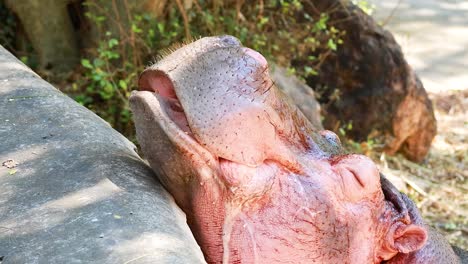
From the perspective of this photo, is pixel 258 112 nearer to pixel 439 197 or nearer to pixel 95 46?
pixel 95 46

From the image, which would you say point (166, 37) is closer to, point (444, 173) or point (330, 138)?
point (330, 138)

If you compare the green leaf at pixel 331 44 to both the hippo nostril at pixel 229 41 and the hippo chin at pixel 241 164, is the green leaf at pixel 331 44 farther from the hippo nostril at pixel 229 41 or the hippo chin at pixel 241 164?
the hippo nostril at pixel 229 41

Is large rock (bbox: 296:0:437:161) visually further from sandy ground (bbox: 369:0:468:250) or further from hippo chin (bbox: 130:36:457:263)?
hippo chin (bbox: 130:36:457:263)

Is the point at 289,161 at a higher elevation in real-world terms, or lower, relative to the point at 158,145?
lower

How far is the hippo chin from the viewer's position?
1818 millimetres

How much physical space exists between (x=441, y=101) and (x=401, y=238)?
237 inches

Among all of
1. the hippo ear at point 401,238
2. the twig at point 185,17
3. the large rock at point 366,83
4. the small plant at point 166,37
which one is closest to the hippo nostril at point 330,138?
the hippo ear at point 401,238

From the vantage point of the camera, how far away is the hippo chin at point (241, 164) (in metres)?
1.82

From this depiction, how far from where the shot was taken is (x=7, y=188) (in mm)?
1735

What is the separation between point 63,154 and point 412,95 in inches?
193

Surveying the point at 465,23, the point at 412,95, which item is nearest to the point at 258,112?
the point at 412,95

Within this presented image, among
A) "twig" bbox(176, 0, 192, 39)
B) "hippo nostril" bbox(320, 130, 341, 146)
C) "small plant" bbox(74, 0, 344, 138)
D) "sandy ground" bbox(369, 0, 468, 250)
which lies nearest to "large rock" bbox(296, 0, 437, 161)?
"small plant" bbox(74, 0, 344, 138)

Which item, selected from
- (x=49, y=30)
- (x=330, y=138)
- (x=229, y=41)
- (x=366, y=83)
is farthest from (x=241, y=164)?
(x=366, y=83)

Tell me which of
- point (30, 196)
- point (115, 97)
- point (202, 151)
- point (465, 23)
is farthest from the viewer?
point (465, 23)
